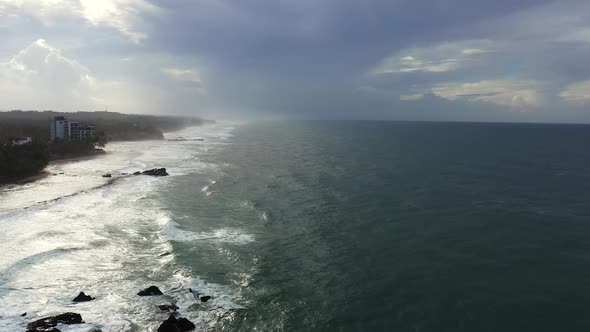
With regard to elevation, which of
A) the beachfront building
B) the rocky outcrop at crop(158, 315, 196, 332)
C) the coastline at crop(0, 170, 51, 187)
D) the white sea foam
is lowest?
the rocky outcrop at crop(158, 315, 196, 332)

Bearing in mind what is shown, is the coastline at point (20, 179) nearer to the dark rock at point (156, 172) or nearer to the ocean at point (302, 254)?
the ocean at point (302, 254)

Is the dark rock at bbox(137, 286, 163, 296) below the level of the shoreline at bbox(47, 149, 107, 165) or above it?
below

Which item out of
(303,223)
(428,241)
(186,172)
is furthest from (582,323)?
(186,172)

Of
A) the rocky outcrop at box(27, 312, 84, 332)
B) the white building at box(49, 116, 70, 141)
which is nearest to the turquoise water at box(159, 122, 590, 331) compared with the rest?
the rocky outcrop at box(27, 312, 84, 332)

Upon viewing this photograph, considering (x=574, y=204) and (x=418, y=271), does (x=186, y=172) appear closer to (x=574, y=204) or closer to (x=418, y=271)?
(x=418, y=271)

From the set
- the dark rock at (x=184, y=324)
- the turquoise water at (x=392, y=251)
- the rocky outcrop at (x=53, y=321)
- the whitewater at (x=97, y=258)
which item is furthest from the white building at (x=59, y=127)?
the dark rock at (x=184, y=324)

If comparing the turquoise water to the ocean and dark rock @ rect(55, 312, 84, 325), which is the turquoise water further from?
dark rock @ rect(55, 312, 84, 325)
